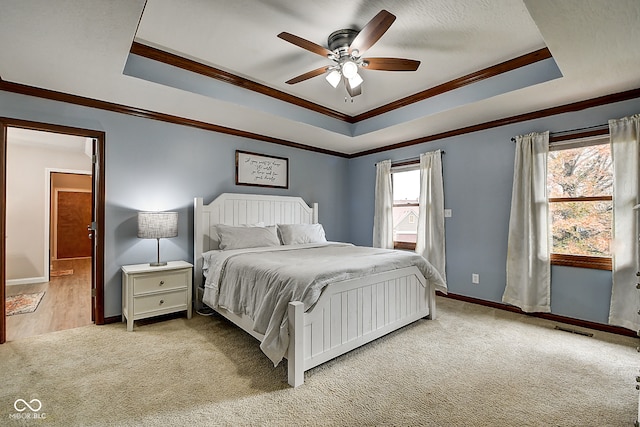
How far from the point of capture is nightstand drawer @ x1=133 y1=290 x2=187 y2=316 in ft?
9.93

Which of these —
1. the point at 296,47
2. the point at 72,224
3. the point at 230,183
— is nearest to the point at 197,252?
the point at 230,183

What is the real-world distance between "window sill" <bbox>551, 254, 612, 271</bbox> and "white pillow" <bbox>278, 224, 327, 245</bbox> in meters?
2.87

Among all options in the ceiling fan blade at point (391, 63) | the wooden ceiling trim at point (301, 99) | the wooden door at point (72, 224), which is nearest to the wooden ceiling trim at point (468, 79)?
the wooden ceiling trim at point (301, 99)

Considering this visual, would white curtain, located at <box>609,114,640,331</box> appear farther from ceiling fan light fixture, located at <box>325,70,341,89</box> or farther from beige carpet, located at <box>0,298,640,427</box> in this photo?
ceiling fan light fixture, located at <box>325,70,341,89</box>

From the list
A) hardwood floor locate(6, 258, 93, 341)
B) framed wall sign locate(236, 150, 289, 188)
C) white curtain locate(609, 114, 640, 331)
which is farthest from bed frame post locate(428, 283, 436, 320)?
hardwood floor locate(6, 258, 93, 341)

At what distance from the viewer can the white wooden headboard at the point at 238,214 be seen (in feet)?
12.1

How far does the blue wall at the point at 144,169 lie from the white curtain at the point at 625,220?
4167 millimetres

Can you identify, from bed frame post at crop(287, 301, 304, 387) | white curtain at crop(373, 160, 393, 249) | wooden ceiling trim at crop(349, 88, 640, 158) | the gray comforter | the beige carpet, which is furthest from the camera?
white curtain at crop(373, 160, 393, 249)

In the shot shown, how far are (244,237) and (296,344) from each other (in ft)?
6.34

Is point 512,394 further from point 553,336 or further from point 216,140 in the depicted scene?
point 216,140

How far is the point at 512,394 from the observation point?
6.39 feet

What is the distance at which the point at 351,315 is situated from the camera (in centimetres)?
248

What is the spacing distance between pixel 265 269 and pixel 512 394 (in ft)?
6.45

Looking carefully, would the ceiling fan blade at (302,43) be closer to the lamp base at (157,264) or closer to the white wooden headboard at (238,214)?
the white wooden headboard at (238,214)
